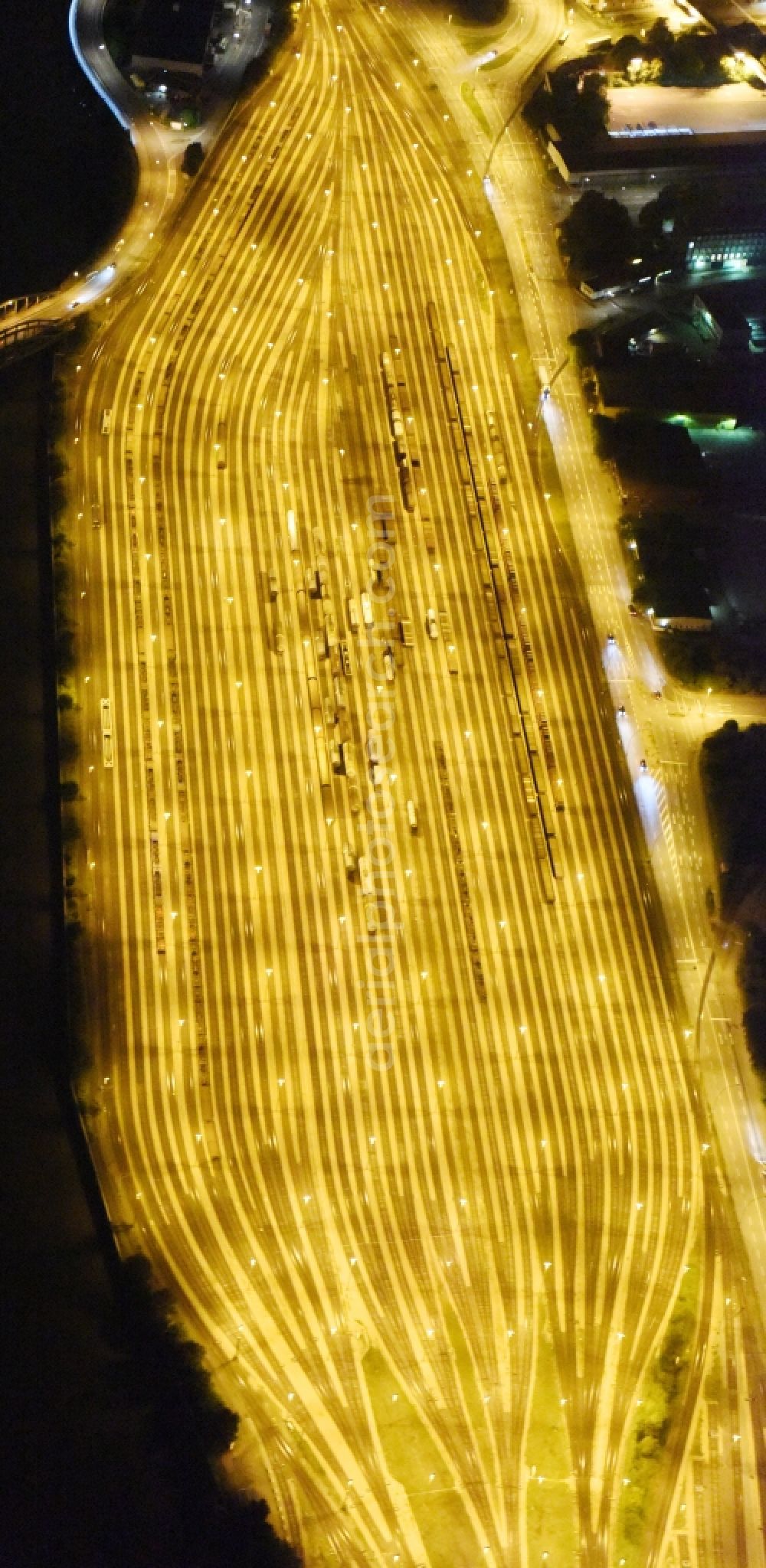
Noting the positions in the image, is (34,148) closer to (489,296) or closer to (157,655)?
(489,296)

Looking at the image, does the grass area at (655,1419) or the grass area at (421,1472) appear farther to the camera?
the grass area at (655,1419)

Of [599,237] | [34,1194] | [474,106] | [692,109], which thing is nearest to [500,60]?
[474,106]

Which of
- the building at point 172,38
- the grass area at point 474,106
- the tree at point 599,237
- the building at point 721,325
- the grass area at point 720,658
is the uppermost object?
the building at point 172,38

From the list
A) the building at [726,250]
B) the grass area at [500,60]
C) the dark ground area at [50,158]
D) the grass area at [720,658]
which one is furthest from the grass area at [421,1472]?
the grass area at [500,60]

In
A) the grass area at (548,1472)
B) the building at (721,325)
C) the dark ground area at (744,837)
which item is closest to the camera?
the grass area at (548,1472)

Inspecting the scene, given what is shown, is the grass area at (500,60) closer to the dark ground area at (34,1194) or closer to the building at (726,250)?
the building at (726,250)

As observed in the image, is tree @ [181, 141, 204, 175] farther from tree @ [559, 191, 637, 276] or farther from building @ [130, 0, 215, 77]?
tree @ [559, 191, 637, 276]
